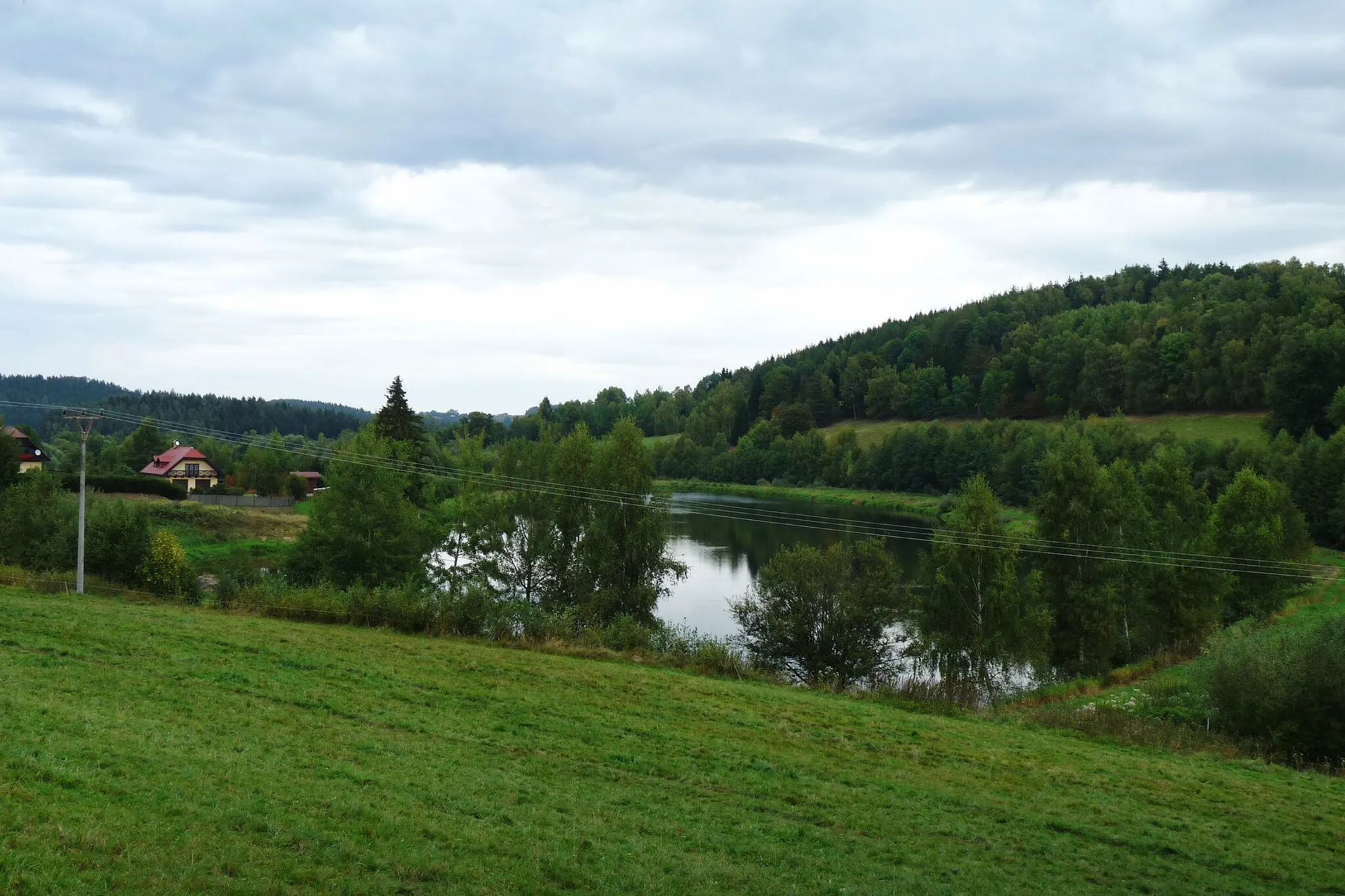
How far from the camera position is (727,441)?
490ft

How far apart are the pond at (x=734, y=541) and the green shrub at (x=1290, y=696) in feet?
50.7

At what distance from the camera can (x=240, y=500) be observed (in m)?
68.8

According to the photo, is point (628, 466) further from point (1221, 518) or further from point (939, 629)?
point (1221, 518)

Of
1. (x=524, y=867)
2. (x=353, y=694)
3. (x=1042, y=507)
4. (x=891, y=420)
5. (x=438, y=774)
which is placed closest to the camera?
(x=524, y=867)

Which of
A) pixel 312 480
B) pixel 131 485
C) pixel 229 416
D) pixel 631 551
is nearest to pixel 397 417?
pixel 131 485

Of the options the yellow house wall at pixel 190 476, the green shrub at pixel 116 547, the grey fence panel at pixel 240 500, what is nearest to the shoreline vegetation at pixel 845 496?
the grey fence panel at pixel 240 500

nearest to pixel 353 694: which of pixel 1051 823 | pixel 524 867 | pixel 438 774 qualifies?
pixel 438 774

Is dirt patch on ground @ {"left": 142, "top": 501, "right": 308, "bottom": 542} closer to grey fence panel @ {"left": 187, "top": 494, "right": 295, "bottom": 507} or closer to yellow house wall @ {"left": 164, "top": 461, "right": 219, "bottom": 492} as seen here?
grey fence panel @ {"left": 187, "top": 494, "right": 295, "bottom": 507}

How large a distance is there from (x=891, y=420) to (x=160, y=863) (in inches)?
5674

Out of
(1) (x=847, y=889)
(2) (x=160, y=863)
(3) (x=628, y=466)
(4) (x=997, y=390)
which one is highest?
(4) (x=997, y=390)

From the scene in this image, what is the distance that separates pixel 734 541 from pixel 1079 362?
81.2 metres

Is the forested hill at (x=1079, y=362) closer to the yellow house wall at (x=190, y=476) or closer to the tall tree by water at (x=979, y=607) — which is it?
the yellow house wall at (x=190, y=476)

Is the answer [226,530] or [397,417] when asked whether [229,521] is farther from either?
[397,417]

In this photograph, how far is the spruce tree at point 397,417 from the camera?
190 ft
